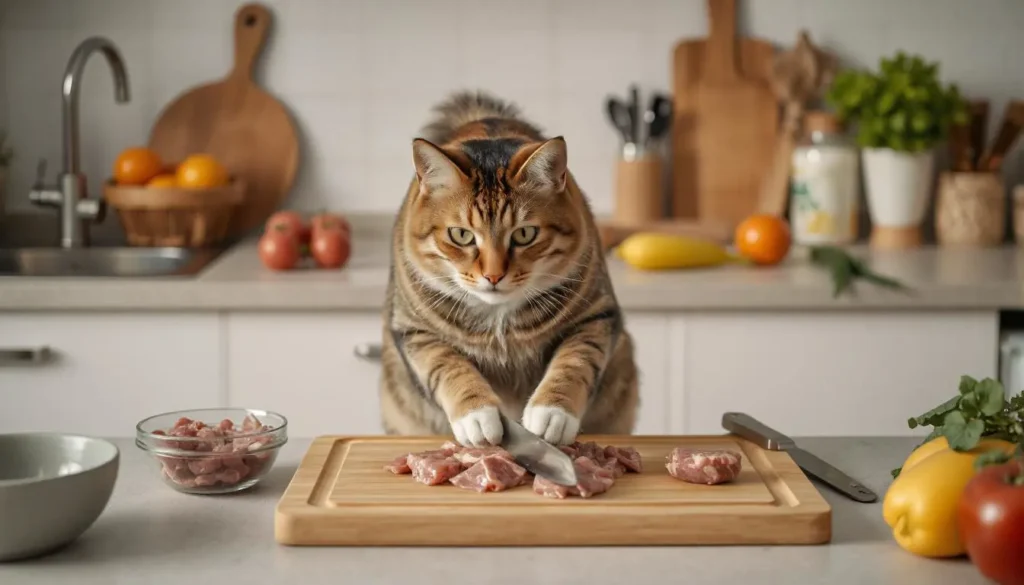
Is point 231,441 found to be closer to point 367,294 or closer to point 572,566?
point 572,566

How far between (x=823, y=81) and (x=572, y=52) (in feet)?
2.23

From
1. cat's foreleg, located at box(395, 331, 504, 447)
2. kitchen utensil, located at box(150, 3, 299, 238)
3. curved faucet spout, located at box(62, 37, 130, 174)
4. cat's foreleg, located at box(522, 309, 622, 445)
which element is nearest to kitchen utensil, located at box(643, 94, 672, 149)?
kitchen utensil, located at box(150, 3, 299, 238)

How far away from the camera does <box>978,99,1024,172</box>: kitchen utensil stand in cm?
335

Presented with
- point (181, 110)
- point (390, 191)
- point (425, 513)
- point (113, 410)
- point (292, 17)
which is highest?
point (292, 17)

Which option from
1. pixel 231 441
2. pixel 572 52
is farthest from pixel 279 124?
pixel 231 441

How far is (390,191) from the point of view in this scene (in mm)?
3537

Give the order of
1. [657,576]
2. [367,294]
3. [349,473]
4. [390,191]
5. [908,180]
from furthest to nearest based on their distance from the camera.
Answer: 1. [390,191]
2. [908,180]
3. [367,294]
4. [349,473]
5. [657,576]

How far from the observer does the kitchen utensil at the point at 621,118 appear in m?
3.39

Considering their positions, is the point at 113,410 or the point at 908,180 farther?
the point at 908,180

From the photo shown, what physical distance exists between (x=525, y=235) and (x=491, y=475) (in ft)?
1.22

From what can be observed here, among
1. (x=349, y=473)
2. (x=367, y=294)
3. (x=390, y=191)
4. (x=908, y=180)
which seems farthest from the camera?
(x=390, y=191)

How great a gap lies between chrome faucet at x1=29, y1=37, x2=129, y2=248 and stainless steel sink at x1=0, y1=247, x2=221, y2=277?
1.9 inches

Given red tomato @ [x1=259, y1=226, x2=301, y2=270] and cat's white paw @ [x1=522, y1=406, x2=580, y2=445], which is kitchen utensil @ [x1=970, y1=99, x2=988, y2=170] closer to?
red tomato @ [x1=259, y1=226, x2=301, y2=270]

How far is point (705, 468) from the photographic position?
1.44 meters
